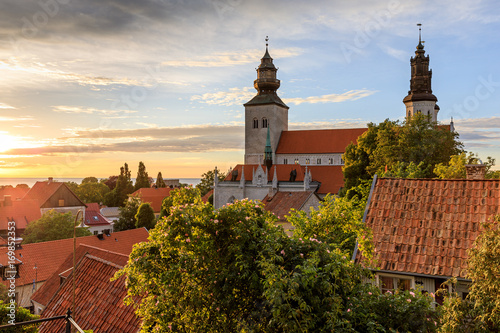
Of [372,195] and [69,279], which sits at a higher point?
[372,195]

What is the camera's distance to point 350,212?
507 inches

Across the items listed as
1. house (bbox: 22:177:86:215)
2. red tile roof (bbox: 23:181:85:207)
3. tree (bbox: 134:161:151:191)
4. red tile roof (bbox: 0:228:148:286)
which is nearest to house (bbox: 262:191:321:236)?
red tile roof (bbox: 0:228:148:286)

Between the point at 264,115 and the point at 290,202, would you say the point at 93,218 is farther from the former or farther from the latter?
the point at 264,115

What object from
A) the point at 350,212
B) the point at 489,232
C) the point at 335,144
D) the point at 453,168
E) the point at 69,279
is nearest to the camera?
the point at 489,232

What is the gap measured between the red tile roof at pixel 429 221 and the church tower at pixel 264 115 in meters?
58.2

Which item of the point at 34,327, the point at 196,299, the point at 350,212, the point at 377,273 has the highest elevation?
the point at 350,212

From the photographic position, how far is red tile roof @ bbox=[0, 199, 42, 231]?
120ft

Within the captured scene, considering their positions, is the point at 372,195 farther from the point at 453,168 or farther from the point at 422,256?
the point at 453,168

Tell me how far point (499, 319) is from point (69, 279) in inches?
522

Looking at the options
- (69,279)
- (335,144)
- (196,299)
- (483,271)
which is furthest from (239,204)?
(335,144)

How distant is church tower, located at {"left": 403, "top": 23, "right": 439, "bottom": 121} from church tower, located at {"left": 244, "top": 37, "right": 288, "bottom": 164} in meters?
22.8

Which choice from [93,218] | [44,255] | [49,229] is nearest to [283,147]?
[93,218]

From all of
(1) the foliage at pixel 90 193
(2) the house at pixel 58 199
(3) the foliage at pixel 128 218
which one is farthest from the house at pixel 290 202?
(1) the foliage at pixel 90 193

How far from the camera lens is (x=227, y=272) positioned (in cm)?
651
